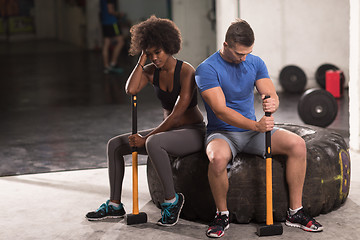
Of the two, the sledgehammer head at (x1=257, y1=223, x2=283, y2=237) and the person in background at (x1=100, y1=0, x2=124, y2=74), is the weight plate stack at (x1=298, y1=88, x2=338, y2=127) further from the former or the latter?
the person in background at (x1=100, y1=0, x2=124, y2=74)

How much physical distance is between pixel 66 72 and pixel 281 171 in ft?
31.5

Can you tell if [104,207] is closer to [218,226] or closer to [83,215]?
[83,215]

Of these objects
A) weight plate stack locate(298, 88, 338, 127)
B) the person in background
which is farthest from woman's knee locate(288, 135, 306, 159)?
the person in background

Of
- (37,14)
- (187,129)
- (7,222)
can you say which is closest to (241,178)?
(187,129)

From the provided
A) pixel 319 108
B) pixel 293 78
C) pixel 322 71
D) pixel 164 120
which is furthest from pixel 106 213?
pixel 322 71

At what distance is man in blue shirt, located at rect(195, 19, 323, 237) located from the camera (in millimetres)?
3695

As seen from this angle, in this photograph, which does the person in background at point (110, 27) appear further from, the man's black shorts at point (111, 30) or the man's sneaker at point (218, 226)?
the man's sneaker at point (218, 226)

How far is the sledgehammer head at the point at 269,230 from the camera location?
12.1 ft

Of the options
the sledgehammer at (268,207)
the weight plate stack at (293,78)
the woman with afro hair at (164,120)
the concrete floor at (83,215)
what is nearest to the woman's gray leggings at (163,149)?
the woman with afro hair at (164,120)

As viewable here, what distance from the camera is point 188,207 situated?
13.2 feet

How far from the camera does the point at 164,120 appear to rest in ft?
13.1

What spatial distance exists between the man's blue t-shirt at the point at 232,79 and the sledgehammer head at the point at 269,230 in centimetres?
60

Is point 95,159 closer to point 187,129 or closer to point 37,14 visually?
point 187,129

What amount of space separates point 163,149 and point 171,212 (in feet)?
1.28
